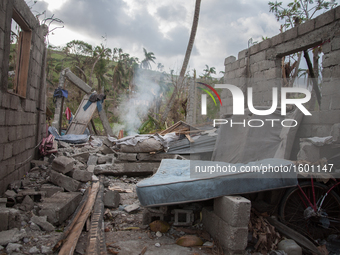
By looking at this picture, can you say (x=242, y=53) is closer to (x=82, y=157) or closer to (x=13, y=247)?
(x=82, y=157)

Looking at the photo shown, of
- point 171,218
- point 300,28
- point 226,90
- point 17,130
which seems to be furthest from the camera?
point 226,90

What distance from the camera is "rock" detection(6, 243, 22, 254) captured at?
8.84 ft

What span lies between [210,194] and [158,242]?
2.98ft

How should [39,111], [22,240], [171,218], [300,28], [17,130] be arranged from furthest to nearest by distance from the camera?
[39,111] → [300,28] → [17,130] → [171,218] → [22,240]

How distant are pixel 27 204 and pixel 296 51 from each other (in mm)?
6323

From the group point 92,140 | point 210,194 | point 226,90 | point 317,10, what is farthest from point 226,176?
point 317,10

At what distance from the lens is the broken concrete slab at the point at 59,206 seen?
3.41 metres

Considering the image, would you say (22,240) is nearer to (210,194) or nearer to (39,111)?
(210,194)

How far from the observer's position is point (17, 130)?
4855 millimetres

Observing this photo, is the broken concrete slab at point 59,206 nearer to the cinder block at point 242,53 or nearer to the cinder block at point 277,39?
the cinder block at point 277,39

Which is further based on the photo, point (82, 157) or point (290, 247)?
point (82, 157)

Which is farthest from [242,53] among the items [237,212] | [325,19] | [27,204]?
[27,204]

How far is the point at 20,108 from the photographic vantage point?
504cm

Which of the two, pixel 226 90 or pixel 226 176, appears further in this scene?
pixel 226 90
